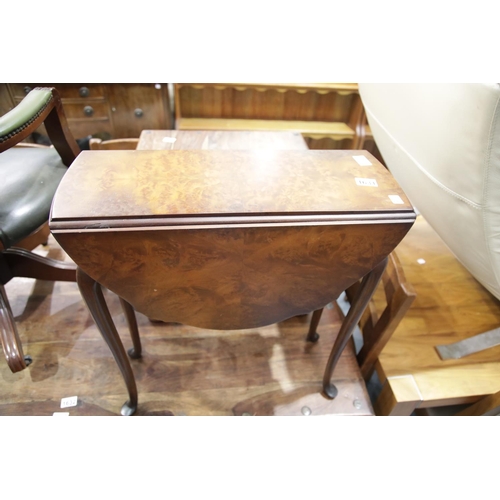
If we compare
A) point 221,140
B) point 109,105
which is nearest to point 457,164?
point 221,140

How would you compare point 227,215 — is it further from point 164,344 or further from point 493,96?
point 164,344

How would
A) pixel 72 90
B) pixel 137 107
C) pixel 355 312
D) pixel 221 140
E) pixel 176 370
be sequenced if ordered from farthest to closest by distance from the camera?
pixel 137 107 < pixel 72 90 < pixel 221 140 < pixel 176 370 < pixel 355 312

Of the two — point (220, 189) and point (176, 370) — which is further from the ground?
point (220, 189)

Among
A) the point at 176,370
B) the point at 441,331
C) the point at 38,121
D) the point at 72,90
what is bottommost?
the point at 176,370

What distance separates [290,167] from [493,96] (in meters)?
0.43

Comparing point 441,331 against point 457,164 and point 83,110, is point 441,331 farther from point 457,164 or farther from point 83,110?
point 83,110

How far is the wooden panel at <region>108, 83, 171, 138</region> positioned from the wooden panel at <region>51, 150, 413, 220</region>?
4.07 feet

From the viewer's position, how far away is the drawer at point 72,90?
171cm

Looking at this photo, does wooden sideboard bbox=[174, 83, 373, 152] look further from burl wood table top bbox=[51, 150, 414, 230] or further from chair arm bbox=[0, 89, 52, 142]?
burl wood table top bbox=[51, 150, 414, 230]

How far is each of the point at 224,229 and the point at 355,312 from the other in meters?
0.47

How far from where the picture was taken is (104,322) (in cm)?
81

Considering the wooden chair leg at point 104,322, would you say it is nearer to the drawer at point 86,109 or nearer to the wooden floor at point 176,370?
the wooden floor at point 176,370

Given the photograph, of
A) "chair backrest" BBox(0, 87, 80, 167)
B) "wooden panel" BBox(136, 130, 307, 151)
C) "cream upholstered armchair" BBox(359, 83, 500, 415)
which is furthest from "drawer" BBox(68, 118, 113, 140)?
"cream upholstered armchair" BBox(359, 83, 500, 415)

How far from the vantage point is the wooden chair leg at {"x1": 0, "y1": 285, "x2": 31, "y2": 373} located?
955 millimetres
